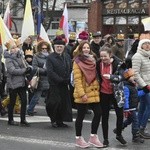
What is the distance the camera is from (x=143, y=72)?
895 cm

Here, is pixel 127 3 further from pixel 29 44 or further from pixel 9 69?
pixel 9 69

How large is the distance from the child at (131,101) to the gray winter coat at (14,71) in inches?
93.2

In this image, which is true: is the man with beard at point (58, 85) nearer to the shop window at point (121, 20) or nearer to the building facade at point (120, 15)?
the building facade at point (120, 15)

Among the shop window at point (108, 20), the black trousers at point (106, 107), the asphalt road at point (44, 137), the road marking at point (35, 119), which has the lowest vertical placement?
the road marking at point (35, 119)

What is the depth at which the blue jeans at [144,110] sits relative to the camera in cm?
922

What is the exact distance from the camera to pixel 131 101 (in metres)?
8.59

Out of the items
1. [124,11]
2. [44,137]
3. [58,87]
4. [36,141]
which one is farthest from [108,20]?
[36,141]

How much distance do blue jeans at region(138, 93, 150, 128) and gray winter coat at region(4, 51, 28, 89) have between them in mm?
2386

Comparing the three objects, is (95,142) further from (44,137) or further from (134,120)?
(44,137)

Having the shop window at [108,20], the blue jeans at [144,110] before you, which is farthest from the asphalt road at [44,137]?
the shop window at [108,20]

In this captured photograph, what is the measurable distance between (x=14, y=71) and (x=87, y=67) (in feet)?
7.25

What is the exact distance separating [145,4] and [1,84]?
22.9 meters

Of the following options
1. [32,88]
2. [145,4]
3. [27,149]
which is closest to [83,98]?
[27,149]

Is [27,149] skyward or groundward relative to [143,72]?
groundward
